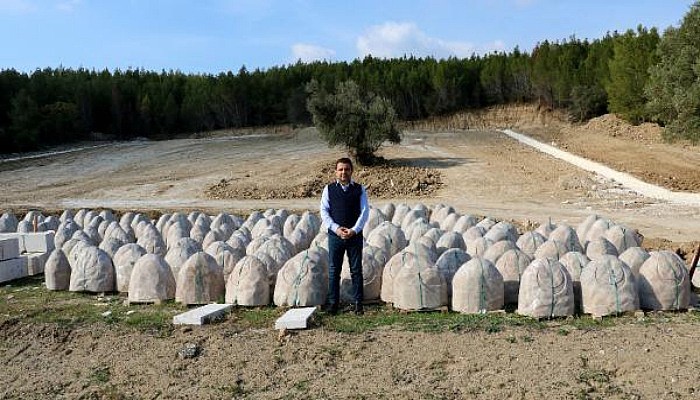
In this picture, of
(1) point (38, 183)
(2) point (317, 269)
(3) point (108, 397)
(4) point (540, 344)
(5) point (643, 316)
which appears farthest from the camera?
(1) point (38, 183)

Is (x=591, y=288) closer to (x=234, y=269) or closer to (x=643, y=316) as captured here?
(x=643, y=316)

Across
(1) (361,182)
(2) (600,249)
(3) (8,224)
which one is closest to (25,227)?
(3) (8,224)

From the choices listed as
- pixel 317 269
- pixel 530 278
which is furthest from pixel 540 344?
pixel 317 269

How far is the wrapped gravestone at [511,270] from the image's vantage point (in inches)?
314

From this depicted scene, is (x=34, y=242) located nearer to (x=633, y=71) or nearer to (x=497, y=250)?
(x=497, y=250)

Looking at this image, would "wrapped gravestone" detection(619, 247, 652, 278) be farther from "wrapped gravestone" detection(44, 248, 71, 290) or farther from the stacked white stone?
the stacked white stone

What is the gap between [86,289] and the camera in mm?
9359

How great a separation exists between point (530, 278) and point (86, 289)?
6.01 metres

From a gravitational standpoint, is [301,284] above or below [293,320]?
above

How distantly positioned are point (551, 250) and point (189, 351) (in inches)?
199

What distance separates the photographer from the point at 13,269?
35.3 feet

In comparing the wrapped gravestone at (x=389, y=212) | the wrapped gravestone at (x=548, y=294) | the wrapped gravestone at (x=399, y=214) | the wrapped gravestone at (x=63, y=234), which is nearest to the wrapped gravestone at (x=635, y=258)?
the wrapped gravestone at (x=548, y=294)

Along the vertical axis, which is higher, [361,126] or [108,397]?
[361,126]

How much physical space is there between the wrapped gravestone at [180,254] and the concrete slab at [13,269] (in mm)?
2995
